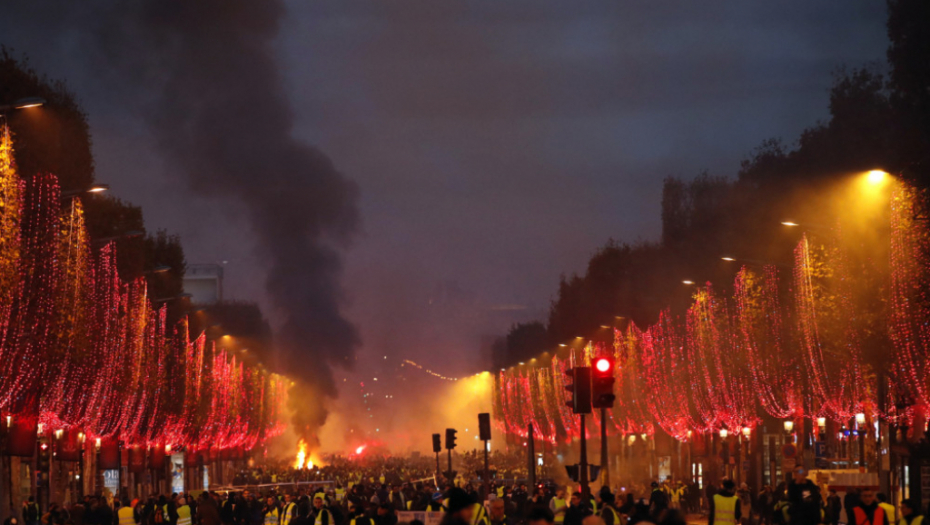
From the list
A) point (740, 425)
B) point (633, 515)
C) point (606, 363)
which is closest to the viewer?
point (606, 363)

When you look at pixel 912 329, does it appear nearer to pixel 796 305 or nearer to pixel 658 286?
pixel 796 305

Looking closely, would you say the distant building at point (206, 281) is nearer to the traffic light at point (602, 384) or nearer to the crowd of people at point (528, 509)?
the crowd of people at point (528, 509)

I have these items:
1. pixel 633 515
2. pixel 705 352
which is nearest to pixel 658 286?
pixel 705 352

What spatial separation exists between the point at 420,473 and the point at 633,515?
73.4 metres

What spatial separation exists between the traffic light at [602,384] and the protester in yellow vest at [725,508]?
217cm

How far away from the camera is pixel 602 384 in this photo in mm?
20672

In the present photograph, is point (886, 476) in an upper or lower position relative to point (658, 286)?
lower

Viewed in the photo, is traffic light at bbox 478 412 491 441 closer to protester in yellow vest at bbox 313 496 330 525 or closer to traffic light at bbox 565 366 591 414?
protester in yellow vest at bbox 313 496 330 525

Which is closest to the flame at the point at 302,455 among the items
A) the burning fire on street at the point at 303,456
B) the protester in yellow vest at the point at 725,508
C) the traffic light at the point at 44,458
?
the burning fire on street at the point at 303,456

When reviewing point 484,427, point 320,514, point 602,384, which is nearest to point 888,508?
point 602,384

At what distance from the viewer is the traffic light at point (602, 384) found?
66.9ft

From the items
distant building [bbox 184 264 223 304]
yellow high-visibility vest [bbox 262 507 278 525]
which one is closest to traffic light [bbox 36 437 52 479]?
yellow high-visibility vest [bbox 262 507 278 525]

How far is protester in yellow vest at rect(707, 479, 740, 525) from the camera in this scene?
20266 millimetres

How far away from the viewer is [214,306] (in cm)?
11181
